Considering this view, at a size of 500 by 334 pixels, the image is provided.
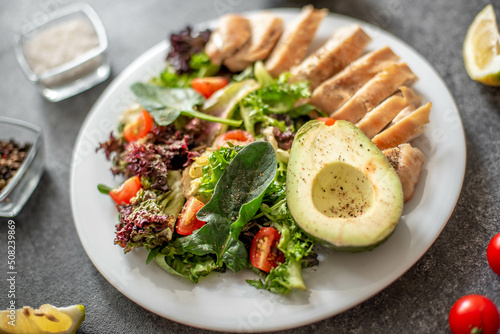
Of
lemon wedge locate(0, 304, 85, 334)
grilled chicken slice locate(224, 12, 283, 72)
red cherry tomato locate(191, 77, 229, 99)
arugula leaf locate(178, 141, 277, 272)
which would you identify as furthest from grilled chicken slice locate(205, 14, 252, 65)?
lemon wedge locate(0, 304, 85, 334)

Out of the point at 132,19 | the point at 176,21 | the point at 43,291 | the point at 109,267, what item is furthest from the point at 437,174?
the point at 132,19

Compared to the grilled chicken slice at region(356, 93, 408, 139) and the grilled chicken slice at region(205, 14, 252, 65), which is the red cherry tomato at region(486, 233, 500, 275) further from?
the grilled chicken slice at region(205, 14, 252, 65)

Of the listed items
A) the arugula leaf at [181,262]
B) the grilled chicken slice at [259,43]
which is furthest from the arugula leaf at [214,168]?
the grilled chicken slice at [259,43]

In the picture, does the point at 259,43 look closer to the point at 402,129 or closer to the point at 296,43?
the point at 296,43

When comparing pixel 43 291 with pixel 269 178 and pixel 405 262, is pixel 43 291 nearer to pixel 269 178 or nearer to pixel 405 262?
pixel 269 178

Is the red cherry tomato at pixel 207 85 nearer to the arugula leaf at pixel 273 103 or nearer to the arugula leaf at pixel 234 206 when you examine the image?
the arugula leaf at pixel 273 103

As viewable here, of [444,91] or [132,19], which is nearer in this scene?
[444,91]
